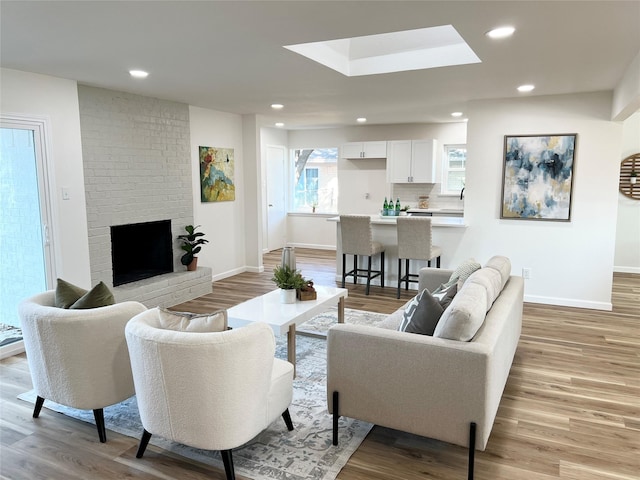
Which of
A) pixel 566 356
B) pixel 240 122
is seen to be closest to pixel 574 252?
pixel 566 356

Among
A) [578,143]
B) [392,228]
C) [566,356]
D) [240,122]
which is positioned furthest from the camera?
[240,122]

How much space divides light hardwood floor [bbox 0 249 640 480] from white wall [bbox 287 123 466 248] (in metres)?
4.99

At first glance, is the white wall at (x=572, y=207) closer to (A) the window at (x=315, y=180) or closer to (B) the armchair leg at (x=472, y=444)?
(B) the armchair leg at (x=472, y=444)

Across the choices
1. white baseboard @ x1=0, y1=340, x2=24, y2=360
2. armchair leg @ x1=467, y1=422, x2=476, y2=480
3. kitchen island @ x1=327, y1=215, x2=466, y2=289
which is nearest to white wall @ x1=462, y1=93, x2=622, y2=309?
kitchen island @ x1=327, y1=215, x2=466, y2=289

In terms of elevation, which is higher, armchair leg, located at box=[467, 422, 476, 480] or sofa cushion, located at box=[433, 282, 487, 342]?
sofa cushion, located at box=[433, 282, 487, 342]

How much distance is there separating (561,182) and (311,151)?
5449 millimetres

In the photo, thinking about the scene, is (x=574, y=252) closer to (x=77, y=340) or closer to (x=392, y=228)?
(x=392, y=228)

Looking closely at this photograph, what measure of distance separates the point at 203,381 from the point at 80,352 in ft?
3.05

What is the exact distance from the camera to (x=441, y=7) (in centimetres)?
240

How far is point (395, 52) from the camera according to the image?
3938mm

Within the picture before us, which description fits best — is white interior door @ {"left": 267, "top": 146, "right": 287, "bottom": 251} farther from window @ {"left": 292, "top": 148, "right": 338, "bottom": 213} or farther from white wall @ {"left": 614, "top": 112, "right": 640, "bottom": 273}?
white wall @ {"left": 614, "top": 112, "right": 640, "bottom": 273}

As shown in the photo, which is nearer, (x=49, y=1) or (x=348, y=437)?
(x=49, y=1)

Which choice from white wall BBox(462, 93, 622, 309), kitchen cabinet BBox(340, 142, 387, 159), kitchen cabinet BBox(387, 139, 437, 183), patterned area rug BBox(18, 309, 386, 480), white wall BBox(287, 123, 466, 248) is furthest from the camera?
kitchen cabinet BBox(340, 142, 387, 159)

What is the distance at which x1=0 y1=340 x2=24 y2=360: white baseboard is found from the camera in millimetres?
3902
